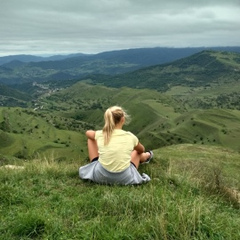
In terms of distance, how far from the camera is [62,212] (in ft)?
21.9

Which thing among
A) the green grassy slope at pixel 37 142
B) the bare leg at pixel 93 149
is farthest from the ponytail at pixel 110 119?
the green grassy slope at pixel 37 142

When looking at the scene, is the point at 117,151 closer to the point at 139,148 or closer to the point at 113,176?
Result: the point at 113,176

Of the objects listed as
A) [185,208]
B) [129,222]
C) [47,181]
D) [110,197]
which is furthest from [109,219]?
[47,181]

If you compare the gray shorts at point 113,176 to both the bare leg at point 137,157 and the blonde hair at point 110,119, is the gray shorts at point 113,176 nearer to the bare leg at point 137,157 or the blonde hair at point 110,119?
the blonde hair at point 110,119

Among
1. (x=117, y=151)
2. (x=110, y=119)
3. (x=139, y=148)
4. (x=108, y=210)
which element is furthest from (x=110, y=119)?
(x=108, y=210)

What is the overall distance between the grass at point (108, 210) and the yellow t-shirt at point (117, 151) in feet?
2.18

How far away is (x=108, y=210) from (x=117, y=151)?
97.9 inches

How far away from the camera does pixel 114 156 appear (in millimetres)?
8984

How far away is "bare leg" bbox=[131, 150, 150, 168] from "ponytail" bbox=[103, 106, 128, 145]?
4.73ft

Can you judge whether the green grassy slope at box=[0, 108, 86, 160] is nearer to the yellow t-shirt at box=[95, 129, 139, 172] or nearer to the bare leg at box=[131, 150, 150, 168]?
the bare leg at box=[131, 150, 150, 168]

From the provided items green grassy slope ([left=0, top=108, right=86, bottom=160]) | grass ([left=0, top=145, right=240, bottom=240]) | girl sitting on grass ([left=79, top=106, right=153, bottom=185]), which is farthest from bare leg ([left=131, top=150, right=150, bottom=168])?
green grassy slope ([left=0, top=108, right=86, bottom=160])

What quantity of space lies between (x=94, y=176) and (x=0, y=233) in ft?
12.1

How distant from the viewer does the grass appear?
5605mm

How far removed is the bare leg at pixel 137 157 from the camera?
1023cm
